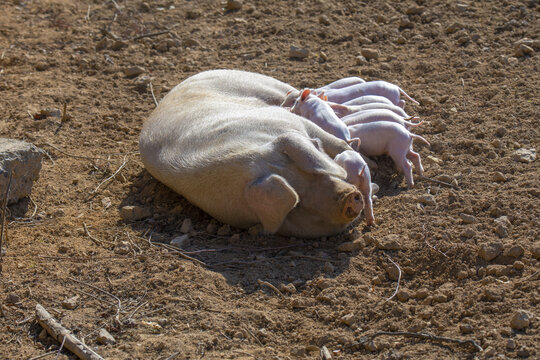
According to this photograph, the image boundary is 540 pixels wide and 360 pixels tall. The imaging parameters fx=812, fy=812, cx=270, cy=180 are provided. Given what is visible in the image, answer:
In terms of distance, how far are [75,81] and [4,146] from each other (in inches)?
88.0

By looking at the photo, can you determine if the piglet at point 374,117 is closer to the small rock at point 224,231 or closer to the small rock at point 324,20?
the small rock at point 224,231

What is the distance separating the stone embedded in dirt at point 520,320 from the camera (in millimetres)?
3916

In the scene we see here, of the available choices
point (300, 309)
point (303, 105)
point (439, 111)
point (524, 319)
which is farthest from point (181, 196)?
point (524, 319)

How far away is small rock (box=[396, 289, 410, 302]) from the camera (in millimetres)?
4508

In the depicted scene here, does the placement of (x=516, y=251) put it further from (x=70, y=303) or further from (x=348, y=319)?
(x=70, y=303)

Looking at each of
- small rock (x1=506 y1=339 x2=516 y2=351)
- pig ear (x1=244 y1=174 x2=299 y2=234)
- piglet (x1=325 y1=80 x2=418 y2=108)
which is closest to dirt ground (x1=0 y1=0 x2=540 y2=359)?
small rock (x1=506 y1=339 x2=516 y2=351)

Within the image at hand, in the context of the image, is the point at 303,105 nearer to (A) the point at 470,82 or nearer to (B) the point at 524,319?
(A) the point at 470,82

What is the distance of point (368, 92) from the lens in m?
6.60

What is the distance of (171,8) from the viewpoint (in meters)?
9.10

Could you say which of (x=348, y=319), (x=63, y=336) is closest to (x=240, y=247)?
(x=348, y=319)

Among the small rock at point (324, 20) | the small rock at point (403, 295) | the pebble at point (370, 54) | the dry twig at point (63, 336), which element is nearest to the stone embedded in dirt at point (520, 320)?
the small rock at point (403, 295)

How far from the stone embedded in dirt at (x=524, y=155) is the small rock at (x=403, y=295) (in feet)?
5.81

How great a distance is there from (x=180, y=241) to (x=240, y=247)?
389 mm

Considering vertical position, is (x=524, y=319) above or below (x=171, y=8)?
above
